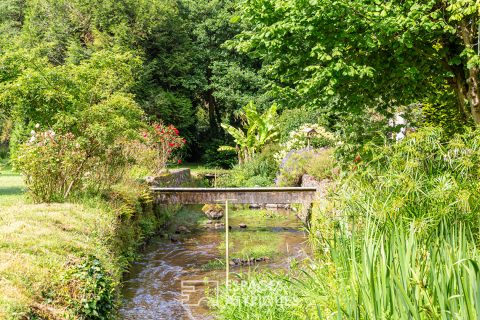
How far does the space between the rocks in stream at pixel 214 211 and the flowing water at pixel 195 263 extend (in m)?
0.46

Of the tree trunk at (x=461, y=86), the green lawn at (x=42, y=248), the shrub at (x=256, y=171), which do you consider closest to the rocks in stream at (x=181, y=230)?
the shrub at (x=256, y=171)

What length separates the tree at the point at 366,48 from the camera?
6953mm

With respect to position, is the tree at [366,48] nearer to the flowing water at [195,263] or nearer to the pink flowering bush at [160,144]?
the flowing water at [195,263]

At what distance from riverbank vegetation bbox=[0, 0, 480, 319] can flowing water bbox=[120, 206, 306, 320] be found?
0.62 metres

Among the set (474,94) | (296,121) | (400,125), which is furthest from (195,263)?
(296,121)

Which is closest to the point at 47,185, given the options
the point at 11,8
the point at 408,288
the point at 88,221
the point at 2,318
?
the point at 88,221

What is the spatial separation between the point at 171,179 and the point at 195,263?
6326 millimetres

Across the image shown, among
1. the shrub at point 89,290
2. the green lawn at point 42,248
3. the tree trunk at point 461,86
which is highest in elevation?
the tree trunk at point 461,86

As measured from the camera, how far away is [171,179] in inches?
709

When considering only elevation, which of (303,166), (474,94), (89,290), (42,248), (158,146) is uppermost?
(474,94)

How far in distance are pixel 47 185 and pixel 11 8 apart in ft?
86.3

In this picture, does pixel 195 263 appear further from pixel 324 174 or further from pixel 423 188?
pixel 423 188

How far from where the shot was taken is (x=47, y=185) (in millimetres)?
10688

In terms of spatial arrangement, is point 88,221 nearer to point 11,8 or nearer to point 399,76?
point 399,76
